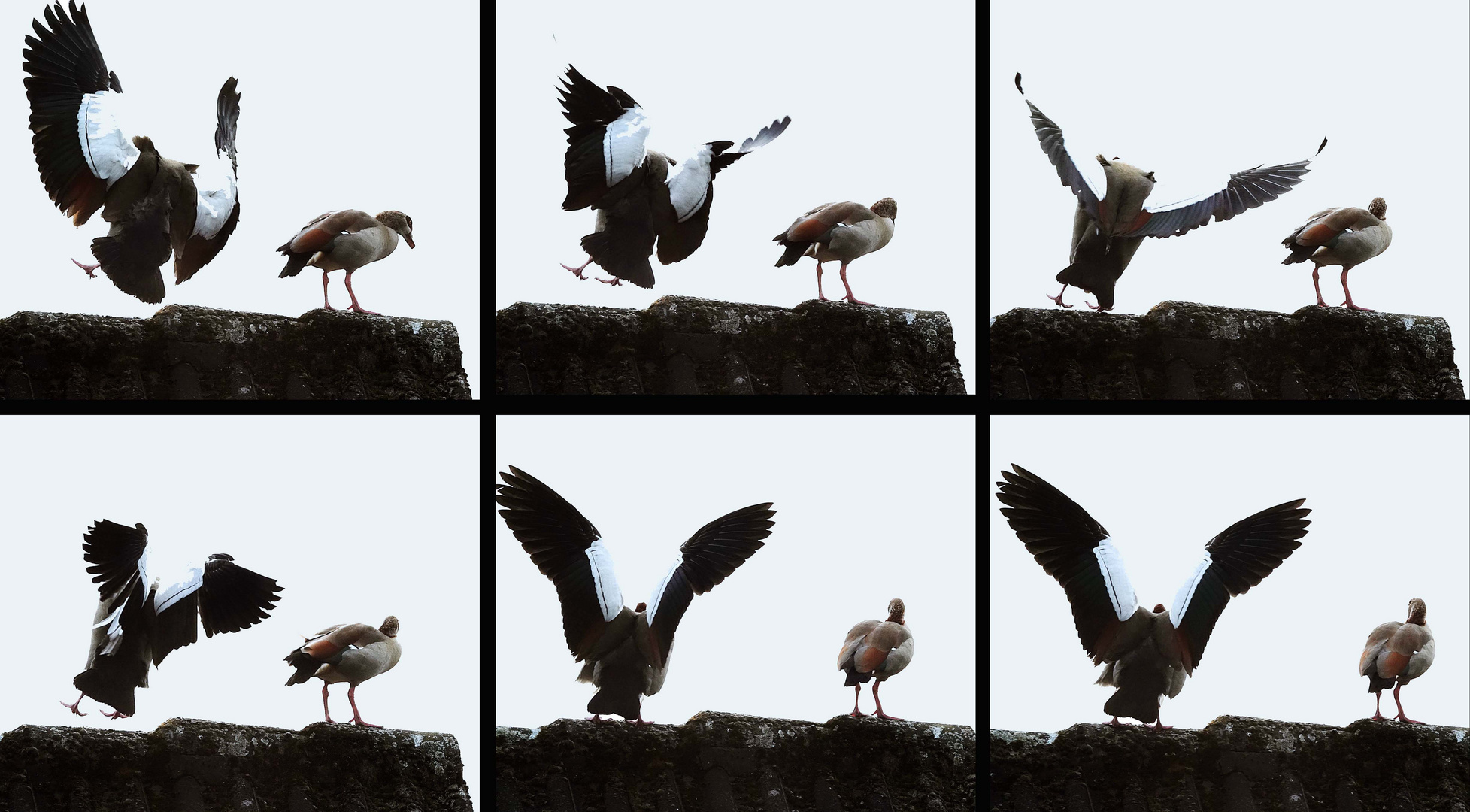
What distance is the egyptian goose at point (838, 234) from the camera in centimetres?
266

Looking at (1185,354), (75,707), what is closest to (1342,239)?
(1185,354)

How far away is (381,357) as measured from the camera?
265 centimetres

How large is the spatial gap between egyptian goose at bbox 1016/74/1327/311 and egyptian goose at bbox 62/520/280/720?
175 cm

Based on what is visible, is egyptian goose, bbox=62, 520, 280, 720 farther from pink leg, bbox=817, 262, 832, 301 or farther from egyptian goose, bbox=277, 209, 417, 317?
pink leg, bbox=817, 262, 832, 301

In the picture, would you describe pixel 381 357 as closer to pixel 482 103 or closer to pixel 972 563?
pixel 482 103

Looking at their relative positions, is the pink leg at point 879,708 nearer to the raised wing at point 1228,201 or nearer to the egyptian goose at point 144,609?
the raised wing at point 1228,201

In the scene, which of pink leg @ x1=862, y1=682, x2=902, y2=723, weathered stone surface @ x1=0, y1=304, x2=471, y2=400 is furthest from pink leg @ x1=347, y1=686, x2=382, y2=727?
pink leg @ x1=862, y1=682, x2=902, y2=723

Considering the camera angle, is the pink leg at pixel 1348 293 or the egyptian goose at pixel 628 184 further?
the pink leg at pixel 1348 293

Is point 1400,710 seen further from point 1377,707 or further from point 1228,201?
point 1228,201

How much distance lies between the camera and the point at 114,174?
2621 millimetres

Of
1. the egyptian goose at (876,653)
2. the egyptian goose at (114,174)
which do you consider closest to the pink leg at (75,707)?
the egyptian goose at (114,174)

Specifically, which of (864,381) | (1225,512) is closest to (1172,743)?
(1225,512)

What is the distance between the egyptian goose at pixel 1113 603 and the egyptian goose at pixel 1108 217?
414mm

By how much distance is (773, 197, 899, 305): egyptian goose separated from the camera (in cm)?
266
